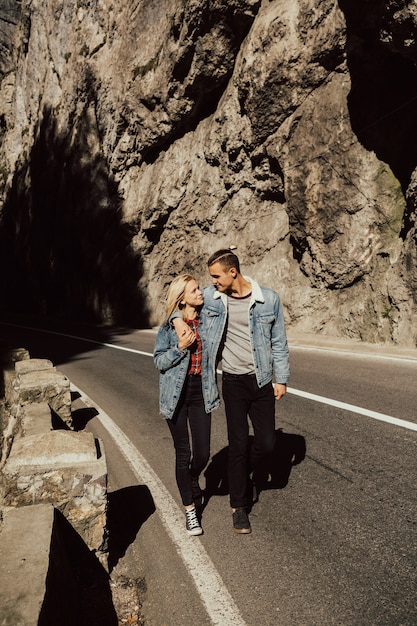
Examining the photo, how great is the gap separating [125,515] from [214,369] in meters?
1.66

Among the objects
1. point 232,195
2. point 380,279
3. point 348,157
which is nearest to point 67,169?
point 232,195

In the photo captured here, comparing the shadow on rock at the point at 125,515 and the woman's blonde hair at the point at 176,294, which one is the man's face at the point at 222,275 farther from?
the shadow on rock at the point at 125,515

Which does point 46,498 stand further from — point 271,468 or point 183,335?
point 271,468

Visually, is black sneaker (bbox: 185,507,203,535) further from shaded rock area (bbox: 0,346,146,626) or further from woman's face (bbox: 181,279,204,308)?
woman's face (bbox: 181,279,204,308)

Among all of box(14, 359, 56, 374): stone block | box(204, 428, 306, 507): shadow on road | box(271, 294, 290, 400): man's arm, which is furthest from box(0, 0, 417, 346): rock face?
box(271, 294, 290, 400): man's arm

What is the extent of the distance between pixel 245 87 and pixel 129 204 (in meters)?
12.3

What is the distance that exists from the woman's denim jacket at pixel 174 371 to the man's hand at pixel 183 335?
10cm

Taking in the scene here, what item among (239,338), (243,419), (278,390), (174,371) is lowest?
(243,419)

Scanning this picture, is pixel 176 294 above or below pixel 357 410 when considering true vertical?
above

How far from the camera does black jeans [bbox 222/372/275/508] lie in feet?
13.9

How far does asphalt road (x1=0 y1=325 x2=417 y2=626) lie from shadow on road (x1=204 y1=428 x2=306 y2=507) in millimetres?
22

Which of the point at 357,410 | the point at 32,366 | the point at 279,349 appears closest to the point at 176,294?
the point at 279,349

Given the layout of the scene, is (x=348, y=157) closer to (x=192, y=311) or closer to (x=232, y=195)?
(x=232, y=195)

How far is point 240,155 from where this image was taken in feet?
73.0
